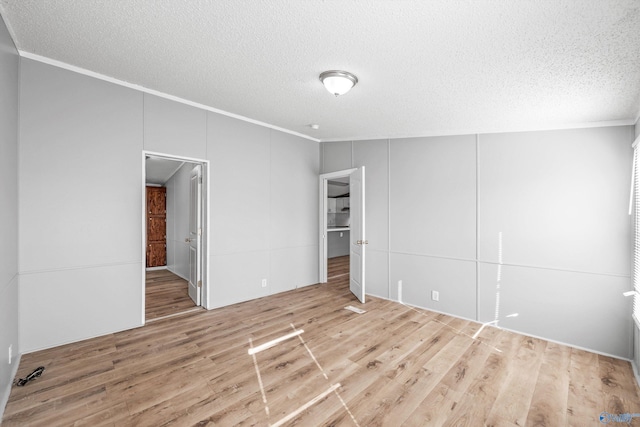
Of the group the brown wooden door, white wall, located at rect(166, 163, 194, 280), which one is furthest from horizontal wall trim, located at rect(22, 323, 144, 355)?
the brown wooden door

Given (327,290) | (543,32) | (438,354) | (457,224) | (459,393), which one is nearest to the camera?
(543,32)

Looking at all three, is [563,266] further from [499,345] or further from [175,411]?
[175,411]

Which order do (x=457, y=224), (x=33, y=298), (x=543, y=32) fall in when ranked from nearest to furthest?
(x=543, y=32), (x=33, y=298), (x=457, y=224)

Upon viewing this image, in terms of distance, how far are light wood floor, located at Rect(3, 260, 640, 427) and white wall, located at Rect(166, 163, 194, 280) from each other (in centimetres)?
297

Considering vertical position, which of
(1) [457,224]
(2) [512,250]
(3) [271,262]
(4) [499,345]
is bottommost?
(4) [499,345]

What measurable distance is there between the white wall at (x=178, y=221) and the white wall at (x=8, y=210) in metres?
3.24

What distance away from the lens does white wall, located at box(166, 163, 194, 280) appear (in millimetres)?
6070

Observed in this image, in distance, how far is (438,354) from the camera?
2.89 meters

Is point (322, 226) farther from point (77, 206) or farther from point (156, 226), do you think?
point (156, 226)

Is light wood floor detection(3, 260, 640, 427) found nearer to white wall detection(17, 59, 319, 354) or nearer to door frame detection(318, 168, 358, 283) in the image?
white wall detection(17, 59, 319, 354)

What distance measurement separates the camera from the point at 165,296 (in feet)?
15.7

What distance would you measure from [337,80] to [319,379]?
2712 millimetres

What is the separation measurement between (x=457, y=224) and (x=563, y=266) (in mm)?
1253

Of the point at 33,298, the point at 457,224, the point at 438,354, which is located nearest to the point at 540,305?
the point at 457,224
